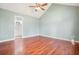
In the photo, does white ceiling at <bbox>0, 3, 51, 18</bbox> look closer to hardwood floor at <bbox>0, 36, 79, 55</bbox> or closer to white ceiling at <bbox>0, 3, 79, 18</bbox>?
white ceiling at <bbox>0, 3, 79, 18</bbox>

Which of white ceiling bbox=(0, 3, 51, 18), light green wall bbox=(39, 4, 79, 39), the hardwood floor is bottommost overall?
the hardwood floor

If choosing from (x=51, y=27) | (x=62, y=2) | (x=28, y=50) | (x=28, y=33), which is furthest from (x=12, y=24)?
(x=62, y=2)

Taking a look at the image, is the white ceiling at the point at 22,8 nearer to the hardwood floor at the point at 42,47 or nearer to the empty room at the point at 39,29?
the empty room at the point at 39,29

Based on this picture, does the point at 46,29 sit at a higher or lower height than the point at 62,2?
lower

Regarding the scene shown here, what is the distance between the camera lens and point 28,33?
2.29 metres

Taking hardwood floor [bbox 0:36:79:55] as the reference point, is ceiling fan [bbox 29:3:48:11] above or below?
above

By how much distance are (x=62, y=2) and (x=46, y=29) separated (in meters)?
0.65

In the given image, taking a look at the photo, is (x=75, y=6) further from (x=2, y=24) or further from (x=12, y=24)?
(x=2, y=24)

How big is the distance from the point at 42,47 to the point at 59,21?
0.66 m

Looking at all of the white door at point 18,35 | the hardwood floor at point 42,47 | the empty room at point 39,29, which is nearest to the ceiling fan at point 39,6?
the empty room at point 39,29

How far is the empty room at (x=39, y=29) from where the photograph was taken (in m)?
2.14

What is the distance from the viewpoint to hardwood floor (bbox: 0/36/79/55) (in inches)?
84.9

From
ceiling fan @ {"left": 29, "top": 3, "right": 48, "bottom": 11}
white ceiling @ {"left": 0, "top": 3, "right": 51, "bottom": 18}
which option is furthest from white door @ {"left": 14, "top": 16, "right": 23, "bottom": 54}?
ceiling fan @ {"left": 29, "top": 3, "right": 48, "bottom": 11}

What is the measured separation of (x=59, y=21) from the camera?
7.26ft
